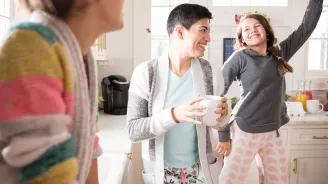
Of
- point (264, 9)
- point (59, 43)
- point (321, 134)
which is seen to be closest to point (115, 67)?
point (264, 9)

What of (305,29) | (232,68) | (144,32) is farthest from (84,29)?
(144,32)

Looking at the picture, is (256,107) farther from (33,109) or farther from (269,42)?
(33,109)

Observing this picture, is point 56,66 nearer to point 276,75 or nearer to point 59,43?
point 59,43

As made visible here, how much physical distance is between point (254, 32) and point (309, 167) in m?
1.57

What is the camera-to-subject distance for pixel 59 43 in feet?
1.41

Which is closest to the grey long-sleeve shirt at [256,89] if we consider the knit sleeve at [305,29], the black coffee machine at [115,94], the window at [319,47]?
the knit sleeve at [305,29]

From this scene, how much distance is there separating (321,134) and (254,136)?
4.16 feet

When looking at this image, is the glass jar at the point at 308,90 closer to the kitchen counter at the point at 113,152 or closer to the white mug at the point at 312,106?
the white mug at the point at 312,106

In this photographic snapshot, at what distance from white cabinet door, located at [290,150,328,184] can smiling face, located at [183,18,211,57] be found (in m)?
1.85

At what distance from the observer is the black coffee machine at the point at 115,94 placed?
8.18ft

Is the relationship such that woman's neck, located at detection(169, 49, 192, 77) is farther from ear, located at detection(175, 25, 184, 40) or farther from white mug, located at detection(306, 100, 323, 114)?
white mug, located at detection(306, 100, 323, 114)

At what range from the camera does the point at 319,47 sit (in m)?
3.04

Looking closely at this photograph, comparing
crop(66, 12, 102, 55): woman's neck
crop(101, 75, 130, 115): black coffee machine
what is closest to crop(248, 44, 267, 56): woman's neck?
crop(101, 75, 130, 115): black coffee machine

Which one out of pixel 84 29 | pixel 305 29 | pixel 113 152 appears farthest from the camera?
pixel 305 29
